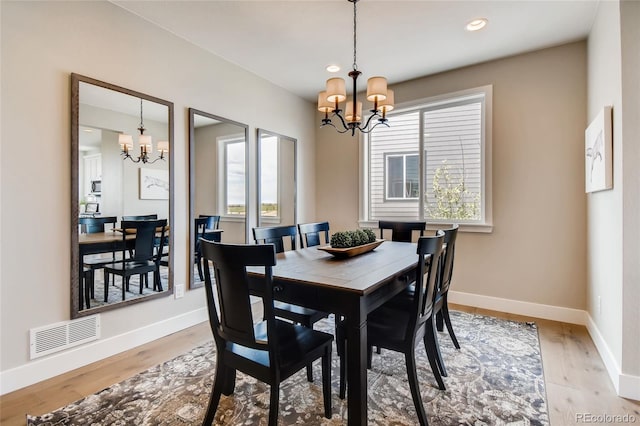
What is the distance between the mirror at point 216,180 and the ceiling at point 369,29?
0.74m

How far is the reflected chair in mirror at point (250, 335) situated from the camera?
138 cm

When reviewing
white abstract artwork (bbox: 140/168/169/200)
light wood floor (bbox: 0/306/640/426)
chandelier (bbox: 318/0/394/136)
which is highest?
chandelier (bbox: 318/0/394/136)

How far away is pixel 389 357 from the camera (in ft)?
7.88

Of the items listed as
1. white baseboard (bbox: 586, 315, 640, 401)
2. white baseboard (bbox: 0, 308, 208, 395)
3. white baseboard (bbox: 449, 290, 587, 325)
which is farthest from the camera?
white baseboard (bbox: 449, 290, 587, 325)

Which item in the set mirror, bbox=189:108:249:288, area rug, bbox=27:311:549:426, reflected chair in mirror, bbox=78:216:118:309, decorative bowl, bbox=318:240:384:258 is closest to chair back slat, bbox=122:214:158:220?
reflected chair in mirror, bbox=78:216:118:309

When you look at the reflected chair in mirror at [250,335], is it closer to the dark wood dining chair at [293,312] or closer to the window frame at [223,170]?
the dark wood dining chair at [293,312]

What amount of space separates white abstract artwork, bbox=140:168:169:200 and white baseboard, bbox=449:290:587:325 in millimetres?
3216

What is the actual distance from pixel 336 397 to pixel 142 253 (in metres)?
2.00

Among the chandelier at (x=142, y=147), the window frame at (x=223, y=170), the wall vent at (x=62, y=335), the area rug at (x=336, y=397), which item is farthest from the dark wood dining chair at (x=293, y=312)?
the wall vent at (x=62, y=335)

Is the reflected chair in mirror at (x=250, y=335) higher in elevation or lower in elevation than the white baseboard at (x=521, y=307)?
higher

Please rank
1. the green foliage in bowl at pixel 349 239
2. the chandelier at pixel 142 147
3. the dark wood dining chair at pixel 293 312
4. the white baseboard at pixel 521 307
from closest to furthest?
the dark wood dining chair at pixel 293 312
the green foliage in bowl at pixel 349 239
the chandelier at pixel 142 147
the white baseboard at pixel 521 307

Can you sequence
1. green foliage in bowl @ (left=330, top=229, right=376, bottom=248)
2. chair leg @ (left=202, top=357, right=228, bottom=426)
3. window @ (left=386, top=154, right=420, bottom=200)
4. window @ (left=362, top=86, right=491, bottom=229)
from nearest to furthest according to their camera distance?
chair leg @ (left=202, top=357, right=228, bottom=426), green foliage in bowl @ (left=330, top=229, right=376, bottom=248), window @ (left=362, top=86, right=491, bottom=229), window @ (left=386, top=154, right=420, bottom=200)

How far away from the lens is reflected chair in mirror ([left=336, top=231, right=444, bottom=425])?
5.47 feet

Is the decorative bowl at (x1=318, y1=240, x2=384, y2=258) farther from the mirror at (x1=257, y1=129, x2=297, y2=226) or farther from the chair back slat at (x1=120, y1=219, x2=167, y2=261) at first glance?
→ the mirror at (x1=257, y1=129, x2=297, y2=226)
